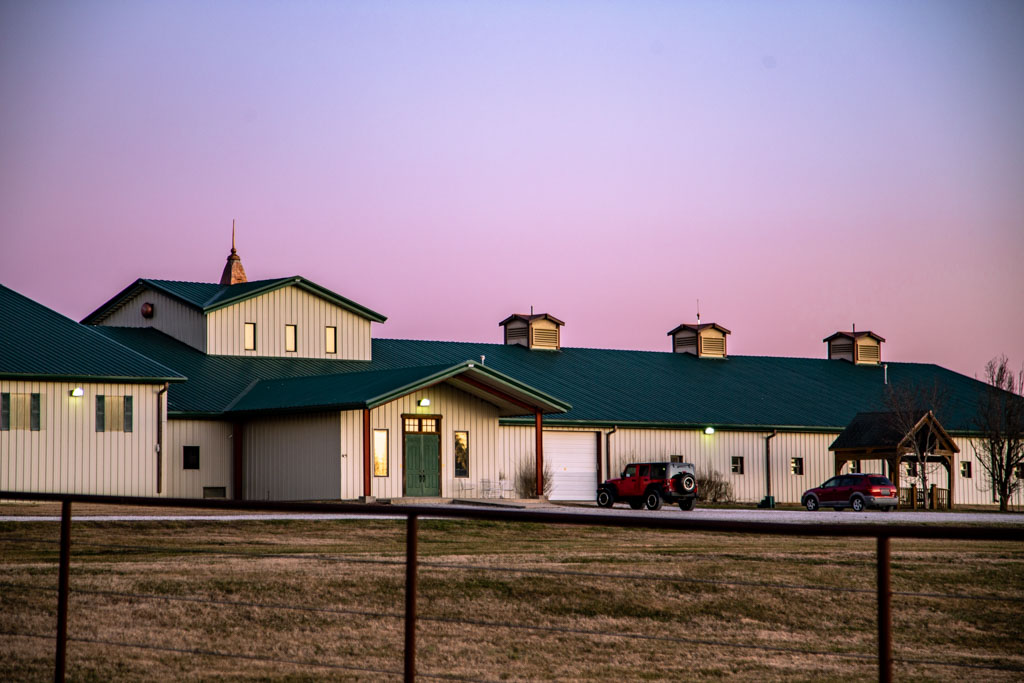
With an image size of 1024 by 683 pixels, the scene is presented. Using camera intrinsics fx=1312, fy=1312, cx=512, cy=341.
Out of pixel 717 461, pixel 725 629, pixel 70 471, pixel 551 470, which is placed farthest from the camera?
pixel 717 461

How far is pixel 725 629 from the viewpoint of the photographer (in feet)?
59.8

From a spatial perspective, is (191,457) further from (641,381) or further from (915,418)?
(915,418)

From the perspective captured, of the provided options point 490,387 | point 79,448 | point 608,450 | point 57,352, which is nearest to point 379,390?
point 490,387

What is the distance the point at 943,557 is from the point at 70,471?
25438 millimetres

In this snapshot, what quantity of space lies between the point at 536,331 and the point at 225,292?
15.0 m

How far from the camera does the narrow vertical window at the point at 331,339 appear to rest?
1996 inches

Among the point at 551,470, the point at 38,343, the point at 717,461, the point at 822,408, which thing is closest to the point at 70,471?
the point at 38,343

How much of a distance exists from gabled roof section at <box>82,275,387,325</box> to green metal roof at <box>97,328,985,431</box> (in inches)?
70.4

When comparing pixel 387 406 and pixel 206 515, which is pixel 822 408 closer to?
pixel 387 406

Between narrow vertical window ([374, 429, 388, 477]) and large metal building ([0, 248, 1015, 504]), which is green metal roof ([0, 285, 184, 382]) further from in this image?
narrow vertical window ([374, 429, 388, 477])

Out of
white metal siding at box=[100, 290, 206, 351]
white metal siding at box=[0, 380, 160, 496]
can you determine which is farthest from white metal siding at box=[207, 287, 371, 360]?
white metal siding at box=[0, 380, 160, 496]

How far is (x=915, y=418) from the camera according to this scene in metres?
50.1

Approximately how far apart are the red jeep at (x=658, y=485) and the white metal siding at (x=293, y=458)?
9.75 meters

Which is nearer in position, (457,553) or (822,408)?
(457,553)
